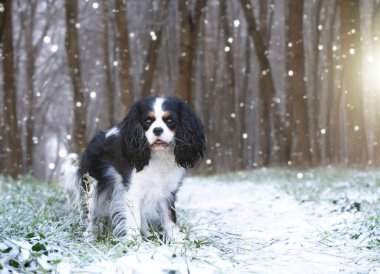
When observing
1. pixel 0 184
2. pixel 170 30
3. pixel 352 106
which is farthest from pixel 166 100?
pixel 170 30

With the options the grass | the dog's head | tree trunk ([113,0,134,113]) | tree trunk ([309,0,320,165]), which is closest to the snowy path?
the grass

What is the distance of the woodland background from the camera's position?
15.0 metres

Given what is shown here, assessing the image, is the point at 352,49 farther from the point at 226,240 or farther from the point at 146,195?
the point at 146,195

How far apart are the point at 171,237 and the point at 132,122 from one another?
1132mm

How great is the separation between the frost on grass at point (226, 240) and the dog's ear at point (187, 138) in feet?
2.32

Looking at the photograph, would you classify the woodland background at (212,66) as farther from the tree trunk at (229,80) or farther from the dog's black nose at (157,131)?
the dog's black nose at (157,131)

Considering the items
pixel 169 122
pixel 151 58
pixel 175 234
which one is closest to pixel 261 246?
pixel 175 234

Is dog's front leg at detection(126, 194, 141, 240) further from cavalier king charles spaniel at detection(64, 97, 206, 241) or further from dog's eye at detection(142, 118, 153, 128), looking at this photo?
dog's eye at detection(142, 118, 153, 128)

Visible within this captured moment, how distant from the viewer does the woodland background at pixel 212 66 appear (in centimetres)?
1498

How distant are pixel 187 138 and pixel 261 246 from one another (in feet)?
4.11

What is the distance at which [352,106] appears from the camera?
50.6ft

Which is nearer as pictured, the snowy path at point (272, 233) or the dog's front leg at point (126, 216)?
the snowy path at point (272, 233)

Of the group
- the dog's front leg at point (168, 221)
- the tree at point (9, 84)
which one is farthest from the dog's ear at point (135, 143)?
the tree at point (9, 84)

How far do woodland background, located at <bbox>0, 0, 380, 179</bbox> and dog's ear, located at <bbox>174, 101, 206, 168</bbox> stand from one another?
924 cm
